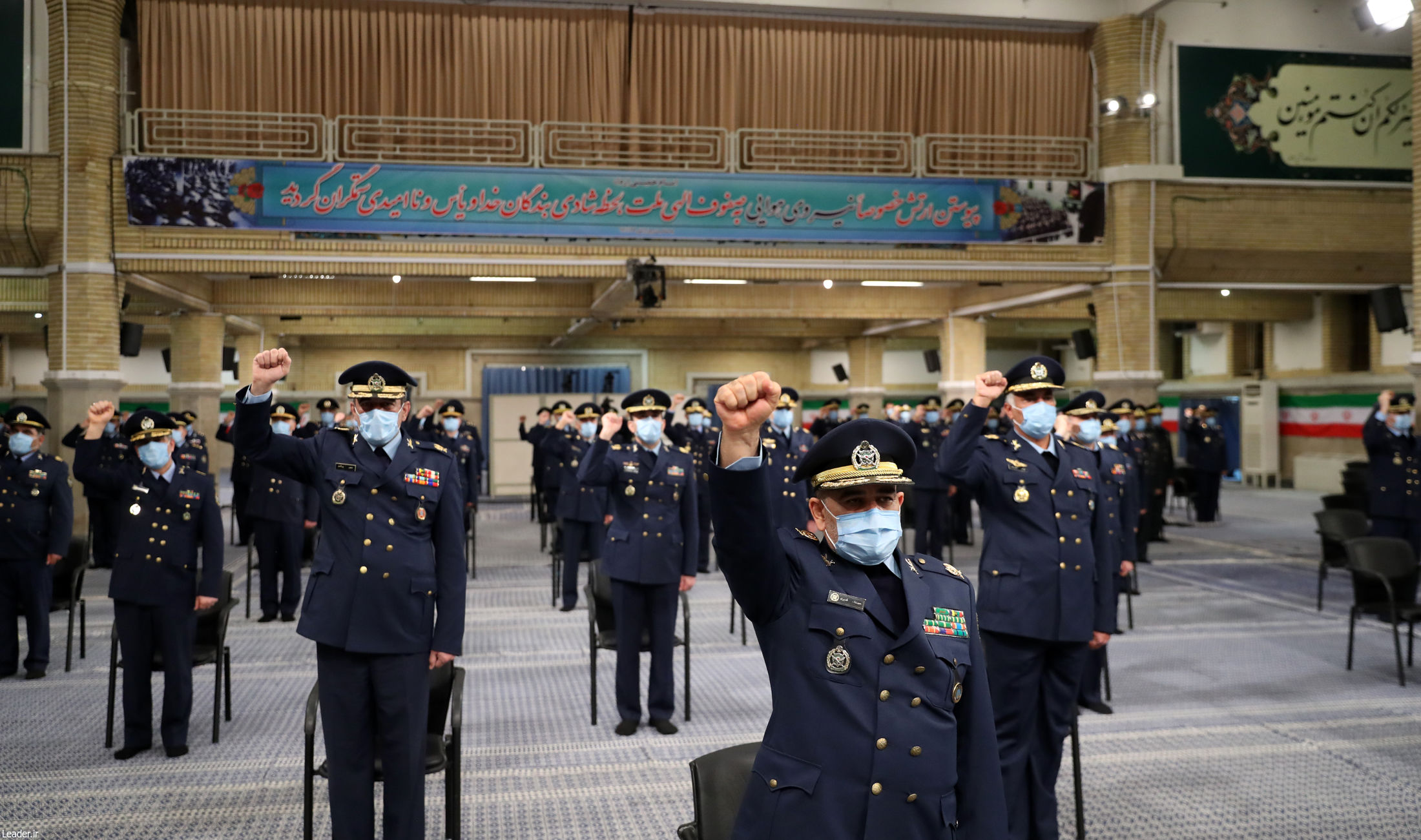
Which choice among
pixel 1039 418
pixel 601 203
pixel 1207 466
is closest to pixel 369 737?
pixel 1039 418

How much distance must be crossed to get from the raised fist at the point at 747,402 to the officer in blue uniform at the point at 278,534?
25.4ft

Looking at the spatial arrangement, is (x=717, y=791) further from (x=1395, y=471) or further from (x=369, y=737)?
(x=1395, y=471)

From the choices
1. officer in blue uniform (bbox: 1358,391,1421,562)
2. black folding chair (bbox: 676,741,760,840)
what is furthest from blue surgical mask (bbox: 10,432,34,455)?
officer in blue uniform (bbox: 1358,391,1421,562)

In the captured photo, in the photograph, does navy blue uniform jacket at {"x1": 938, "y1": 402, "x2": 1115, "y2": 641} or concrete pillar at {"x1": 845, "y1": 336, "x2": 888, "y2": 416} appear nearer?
navy blue uniform jacket at {"x1": 938, "y1": 402, "x2": 1115, "y2": 641}

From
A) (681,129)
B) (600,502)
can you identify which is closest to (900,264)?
(681,129)

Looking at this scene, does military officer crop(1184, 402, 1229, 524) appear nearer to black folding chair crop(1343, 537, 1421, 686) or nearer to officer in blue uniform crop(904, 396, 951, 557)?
officer in blue uniform crop(904, 396, 951, 557)

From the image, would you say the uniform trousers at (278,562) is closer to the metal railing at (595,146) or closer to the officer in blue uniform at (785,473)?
the officer in blue uniform at (785,473)

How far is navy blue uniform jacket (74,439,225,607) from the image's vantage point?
524 cm

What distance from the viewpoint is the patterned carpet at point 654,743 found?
14.8 ft

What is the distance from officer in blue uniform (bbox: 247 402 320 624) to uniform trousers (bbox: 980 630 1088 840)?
22.2ft

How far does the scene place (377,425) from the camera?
376cm

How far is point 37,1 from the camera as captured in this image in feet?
39.3

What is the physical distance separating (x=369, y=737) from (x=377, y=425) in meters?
1.17

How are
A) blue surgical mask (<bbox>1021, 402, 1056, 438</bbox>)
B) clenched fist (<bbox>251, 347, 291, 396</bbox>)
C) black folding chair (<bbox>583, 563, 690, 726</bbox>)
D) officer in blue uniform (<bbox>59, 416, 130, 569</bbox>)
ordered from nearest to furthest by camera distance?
clenched fist (<bbox>251, 347, 291, 396</bbox>) < blue surgical mask (<bbox>1021, 402, 1056, 438</bbox>) < black folding chair (<bbox>583, 563, 690, 726</bbox>) < officer in blue uniform (<bbox>59, 416, 130, 569</bbox>)
